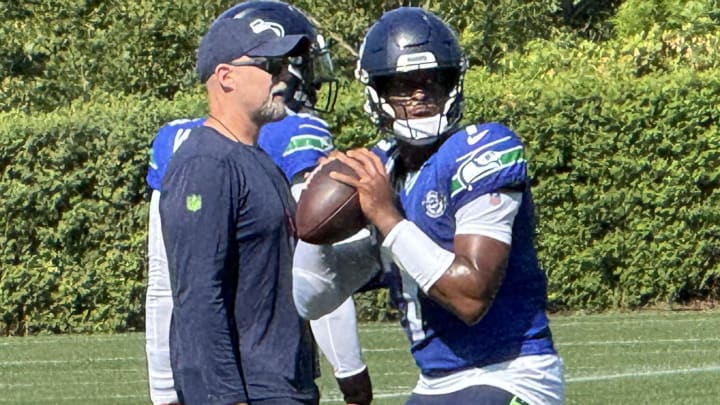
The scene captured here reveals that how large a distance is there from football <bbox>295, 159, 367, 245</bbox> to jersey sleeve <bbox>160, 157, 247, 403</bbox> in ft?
0.69

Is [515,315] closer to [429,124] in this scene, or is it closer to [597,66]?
[429,124]

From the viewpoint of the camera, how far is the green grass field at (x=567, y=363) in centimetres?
915

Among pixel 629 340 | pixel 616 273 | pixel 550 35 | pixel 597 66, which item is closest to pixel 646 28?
pixel 550 35

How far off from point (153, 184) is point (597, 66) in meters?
Answer: 9.98

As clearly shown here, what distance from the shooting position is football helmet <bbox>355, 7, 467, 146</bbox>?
12.6 feet

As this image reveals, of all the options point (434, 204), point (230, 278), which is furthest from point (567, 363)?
point (434, 204)

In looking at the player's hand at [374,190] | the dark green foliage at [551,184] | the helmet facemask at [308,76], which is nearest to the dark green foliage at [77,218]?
the dark green foliage at [551,184]

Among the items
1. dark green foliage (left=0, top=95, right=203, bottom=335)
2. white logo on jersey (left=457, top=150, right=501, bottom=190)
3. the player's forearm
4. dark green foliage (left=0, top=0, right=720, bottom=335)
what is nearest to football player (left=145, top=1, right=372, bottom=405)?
white logo on jersey (left=457, top=150, right=501, bottom=190)

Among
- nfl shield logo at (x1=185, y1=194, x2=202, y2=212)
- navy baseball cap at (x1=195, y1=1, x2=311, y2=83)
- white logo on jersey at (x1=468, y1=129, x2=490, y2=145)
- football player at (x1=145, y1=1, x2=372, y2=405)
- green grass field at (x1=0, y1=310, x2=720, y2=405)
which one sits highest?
navy baseball cap at (x1=195, y1=1, x2=311, y2=83)

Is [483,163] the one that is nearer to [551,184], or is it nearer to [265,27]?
[265,27]

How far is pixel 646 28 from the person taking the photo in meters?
20.0

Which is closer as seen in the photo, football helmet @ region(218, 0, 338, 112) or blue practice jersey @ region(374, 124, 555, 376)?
blue practice jersey @ region(374, 124, 555, 376)

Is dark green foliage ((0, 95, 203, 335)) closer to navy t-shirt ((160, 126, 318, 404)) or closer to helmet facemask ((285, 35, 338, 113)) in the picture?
helmet facemask ((285, 35, 338, 113))

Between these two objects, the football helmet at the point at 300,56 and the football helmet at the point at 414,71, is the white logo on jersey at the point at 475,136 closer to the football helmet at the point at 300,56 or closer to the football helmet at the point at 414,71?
the football helmet at the point at 414,71
